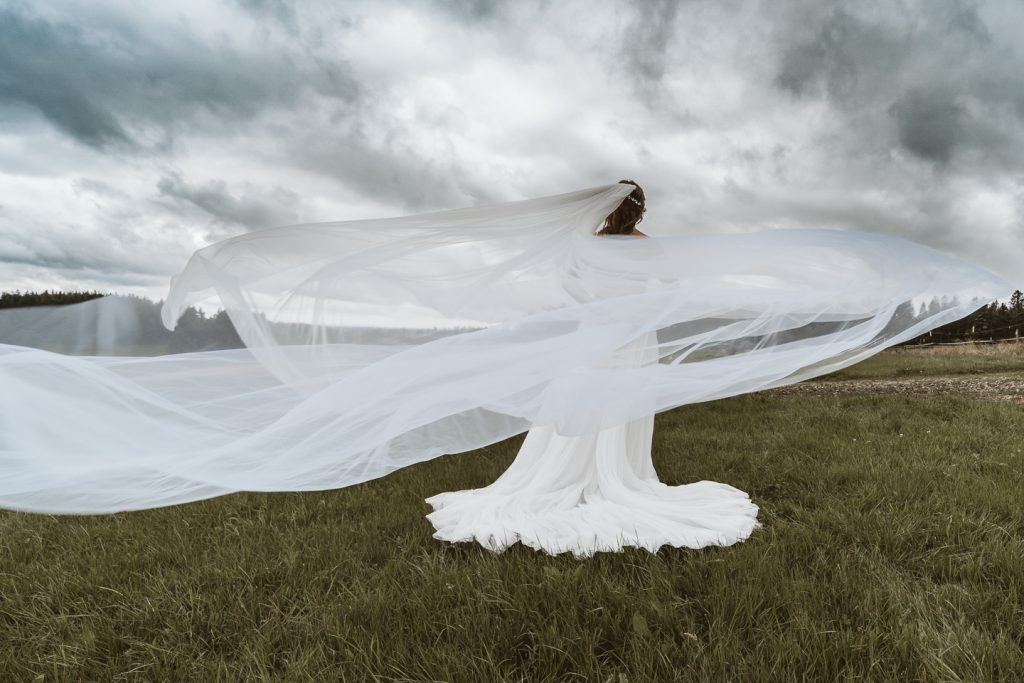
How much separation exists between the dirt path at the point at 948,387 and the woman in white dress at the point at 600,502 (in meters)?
7.77

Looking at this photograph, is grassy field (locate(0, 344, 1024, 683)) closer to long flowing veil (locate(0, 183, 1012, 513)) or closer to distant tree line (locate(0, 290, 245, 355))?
long flowing veil (locate(0, 183, 1012, 513))

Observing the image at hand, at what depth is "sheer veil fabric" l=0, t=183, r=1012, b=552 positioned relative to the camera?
116 inches

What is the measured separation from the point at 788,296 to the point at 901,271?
0.82 m

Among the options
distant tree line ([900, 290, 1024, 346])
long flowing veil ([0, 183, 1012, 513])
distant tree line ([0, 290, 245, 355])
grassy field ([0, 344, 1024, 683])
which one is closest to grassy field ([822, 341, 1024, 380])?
distant tree line ([900, 290, 1024, 346])

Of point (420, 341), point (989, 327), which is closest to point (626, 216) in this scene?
point (420, 341)

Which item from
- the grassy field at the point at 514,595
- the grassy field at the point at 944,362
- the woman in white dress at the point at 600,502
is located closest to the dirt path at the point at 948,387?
the grassy field at the point at 944,362

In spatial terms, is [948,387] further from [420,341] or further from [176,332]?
[176,332]

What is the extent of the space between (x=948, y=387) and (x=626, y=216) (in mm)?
10105

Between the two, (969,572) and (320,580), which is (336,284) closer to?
(320,580)

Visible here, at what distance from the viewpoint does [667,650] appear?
2326 millimetres

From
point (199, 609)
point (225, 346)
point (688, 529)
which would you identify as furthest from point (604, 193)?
point (199, 609)

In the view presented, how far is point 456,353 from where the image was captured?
326 centimetres

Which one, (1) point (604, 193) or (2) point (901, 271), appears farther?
(1) point (604, 193)

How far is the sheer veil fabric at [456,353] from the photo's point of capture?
2.94 metres
